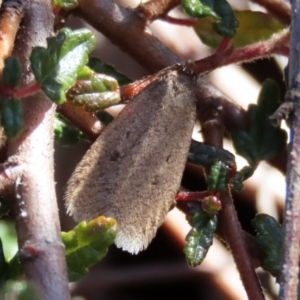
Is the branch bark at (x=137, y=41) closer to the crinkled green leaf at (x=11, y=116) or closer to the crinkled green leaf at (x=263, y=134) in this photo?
the crinkled green leaf at (x=263, y=134)

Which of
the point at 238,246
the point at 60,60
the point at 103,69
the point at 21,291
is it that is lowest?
the point at 238,246

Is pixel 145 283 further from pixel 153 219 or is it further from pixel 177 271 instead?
pixel 153 219

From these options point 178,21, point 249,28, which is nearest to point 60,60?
point 178,21

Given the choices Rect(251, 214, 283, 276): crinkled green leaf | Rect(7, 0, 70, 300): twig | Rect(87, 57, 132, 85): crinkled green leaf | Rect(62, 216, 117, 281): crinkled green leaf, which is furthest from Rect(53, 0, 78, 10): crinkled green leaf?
Rect(251, 214, 283, 276): crinkled green leaf

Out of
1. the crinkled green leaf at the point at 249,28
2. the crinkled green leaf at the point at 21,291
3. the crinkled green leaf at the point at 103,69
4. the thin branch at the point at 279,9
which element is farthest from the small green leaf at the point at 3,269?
the thin branch at the point at 279,9

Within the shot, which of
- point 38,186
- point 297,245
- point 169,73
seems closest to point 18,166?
point 38,186

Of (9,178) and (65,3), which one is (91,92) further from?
(9,178)
